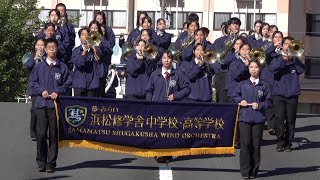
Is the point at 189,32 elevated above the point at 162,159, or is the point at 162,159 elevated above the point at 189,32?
the point at 189,32

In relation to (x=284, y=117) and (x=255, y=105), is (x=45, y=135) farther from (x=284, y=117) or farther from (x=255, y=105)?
(x=284, y=117)

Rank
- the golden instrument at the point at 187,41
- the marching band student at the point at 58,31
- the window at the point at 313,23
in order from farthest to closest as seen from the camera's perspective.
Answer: the window at the point at 313,23 < the marching band student at the point at 58,31 < the golden instrument at the point at 187,41

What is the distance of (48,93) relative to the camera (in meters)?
11.0

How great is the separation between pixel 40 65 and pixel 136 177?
1917 millimetres

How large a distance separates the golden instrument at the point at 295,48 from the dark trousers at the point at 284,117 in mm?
698

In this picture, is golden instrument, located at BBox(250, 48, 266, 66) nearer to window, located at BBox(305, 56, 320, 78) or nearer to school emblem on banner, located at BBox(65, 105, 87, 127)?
school emblem on banner, located at BBox(65, 105, 87, 127)

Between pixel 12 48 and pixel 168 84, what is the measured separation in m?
13.4

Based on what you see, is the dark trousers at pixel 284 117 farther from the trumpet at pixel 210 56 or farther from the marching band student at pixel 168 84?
the marching band student at pixel 168 84

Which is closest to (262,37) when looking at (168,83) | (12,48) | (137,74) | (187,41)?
(187,41)

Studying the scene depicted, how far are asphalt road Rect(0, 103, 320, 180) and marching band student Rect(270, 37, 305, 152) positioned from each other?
26 cm

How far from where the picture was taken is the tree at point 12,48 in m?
23.9

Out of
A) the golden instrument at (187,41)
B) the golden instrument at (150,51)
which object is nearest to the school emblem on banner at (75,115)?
the golden instrument at (150,51)

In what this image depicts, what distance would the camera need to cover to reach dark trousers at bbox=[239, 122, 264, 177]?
11.0 meters

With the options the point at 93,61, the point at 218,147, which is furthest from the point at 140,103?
the point at 93,61
